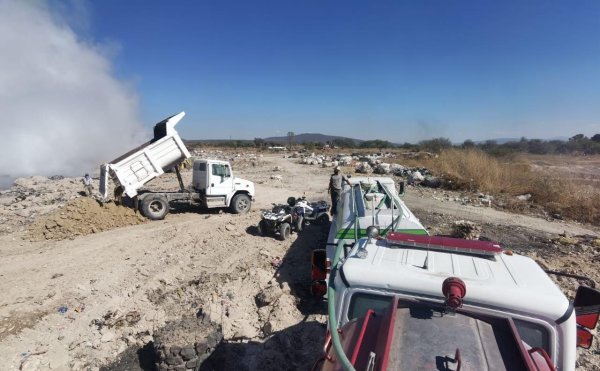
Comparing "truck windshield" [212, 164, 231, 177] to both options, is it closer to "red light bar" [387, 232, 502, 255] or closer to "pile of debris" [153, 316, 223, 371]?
"pile of debris" [153, 316, 223, 371]

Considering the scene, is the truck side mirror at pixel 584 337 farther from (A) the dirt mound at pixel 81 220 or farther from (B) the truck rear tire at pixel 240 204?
(A) the dirt mound at pixel 81 220

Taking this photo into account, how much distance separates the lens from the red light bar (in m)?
2.73

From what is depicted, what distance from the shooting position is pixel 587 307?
2412 millimetres

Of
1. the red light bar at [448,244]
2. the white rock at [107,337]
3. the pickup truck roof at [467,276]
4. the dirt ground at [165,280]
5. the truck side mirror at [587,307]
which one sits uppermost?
the red light bar at [448,244]

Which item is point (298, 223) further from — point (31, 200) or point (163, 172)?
point (31, 200)

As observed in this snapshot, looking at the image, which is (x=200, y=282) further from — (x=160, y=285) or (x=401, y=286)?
(x=401, y=286)

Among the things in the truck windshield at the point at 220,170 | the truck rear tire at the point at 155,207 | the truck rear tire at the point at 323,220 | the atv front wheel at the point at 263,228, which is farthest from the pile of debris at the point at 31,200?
the truck rear tire at the point at 323,220

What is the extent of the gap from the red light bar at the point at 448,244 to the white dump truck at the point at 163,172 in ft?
30.4

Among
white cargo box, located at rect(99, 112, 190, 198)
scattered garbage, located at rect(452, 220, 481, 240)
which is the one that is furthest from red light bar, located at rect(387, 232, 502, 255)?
white cargo box, located at rect(99, 112, 190, 198)

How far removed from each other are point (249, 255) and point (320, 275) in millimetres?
3961

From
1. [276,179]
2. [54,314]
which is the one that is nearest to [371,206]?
[54,314]

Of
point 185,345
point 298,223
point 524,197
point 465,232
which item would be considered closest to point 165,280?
point 185,345

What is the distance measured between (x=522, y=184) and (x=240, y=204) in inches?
507

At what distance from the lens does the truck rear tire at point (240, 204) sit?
1181cm
